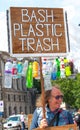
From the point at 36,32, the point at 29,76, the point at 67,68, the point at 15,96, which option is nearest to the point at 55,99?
the point at 36,32

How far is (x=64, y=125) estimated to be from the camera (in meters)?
6.36

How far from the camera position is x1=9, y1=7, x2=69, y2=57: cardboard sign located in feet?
23.8

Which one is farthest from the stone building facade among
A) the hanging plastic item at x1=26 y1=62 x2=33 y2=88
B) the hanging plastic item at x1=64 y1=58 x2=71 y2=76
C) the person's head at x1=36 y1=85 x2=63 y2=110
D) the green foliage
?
the person's head at x1=36 y1=85 x2=63 y2=110

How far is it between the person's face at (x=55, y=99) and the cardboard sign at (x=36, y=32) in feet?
3.15

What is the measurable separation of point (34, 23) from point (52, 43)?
0.37m

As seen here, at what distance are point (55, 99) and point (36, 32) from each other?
126cm

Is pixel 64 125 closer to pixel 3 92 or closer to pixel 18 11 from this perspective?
pixel 18 11

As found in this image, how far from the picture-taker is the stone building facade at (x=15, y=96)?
108m

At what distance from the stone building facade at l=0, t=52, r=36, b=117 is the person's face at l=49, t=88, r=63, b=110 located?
97.0 metres

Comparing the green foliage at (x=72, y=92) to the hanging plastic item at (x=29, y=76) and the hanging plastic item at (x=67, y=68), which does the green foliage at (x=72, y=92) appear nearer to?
the hanging plastic item at (x=67, y=68)

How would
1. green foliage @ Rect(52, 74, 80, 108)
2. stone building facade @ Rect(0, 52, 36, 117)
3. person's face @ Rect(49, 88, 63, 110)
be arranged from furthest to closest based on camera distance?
stone building facade @ Rect(0, 52, 36, 117)
green foliage @ Rect(52, 74, 80, 108)
person's face @ Rect(49, 88, 63, 110)

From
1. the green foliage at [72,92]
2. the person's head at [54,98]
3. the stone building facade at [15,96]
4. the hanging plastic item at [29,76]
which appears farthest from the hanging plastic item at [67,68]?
the stone building facade at [15,96]

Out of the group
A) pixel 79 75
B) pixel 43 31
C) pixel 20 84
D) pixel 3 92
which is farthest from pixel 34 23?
pixel 20 84

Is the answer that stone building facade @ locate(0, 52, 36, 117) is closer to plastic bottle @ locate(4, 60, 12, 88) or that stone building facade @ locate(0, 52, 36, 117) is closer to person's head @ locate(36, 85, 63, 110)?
plastic bottle @ locate(4, 60, 12, 88)
